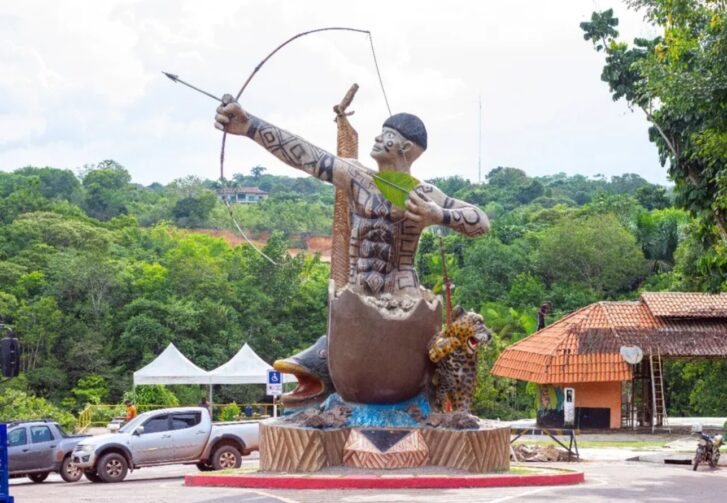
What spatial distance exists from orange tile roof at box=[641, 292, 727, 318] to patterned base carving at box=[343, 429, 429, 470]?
19170mm

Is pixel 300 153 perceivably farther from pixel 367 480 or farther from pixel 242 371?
pixel 242 371

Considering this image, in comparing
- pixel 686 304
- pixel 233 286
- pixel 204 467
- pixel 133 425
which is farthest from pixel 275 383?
pixel 233 286

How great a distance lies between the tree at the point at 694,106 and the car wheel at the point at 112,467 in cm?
1126

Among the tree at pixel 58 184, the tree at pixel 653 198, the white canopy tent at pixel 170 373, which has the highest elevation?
the tree at pixel 58 184

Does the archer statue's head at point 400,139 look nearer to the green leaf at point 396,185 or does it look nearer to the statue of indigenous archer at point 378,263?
the statue of indigenous archer at point 378,263

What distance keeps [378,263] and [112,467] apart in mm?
6656

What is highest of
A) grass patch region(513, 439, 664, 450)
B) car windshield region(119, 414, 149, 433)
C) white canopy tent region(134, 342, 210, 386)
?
white canopy tent region(134, 342, 210, 386)

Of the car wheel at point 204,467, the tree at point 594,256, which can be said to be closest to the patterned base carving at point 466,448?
the car wheel at point 204,467

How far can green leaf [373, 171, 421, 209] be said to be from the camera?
58.2 ft

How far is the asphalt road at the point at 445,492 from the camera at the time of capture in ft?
49.7

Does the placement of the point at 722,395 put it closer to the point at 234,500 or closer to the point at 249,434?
the point at 249,434

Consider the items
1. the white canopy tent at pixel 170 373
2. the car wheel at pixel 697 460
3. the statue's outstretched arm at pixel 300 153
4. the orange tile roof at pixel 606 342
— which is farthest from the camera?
the white canopy tent at pixel 170 373

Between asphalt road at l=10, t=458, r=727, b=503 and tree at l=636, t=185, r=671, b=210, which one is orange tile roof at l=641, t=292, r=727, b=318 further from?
tree at l=636, t=185, r=671, b=210

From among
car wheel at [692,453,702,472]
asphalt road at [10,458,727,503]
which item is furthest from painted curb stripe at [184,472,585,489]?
car wheel at [692,453,702,472]
